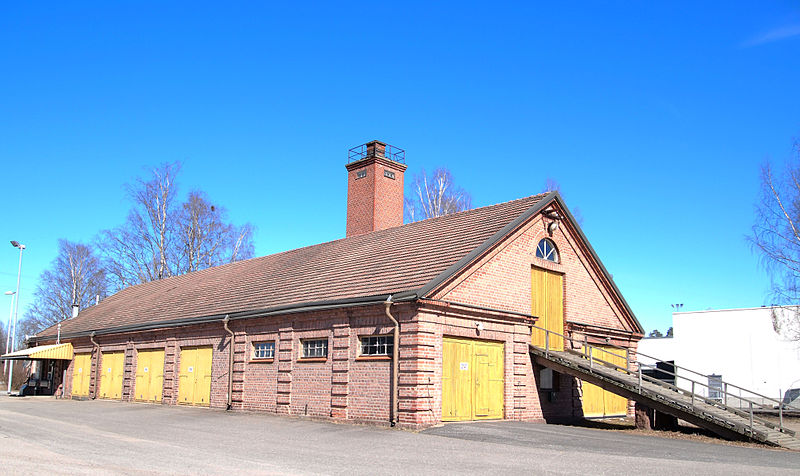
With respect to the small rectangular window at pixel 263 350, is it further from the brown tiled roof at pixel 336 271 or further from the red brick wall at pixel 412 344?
the brown tiled roof at pixel 336 271

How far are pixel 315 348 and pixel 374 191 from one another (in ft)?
32.8

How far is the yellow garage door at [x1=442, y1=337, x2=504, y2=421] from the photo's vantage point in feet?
55.3

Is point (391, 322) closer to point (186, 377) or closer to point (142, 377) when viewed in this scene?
point (186, 377)

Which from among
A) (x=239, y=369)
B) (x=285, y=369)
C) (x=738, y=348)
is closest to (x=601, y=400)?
(x=285, y=369)

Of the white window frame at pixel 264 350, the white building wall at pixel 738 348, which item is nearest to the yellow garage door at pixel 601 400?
the white window frame at pixel 264 350

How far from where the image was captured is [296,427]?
669 inches

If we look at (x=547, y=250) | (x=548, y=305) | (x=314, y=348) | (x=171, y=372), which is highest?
(x=547, y=250)

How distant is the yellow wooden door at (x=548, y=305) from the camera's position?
20.2m

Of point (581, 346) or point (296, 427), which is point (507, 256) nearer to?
point (581, 346)

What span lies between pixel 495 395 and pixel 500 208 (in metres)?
6.09

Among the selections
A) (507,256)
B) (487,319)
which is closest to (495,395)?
(487,319)

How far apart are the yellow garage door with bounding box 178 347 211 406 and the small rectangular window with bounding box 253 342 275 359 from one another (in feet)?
9.35

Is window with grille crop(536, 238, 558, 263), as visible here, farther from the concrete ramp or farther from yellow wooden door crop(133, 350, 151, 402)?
yellow wooden door crop(133, 350, 151, 402)

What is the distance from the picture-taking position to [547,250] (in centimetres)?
2144
